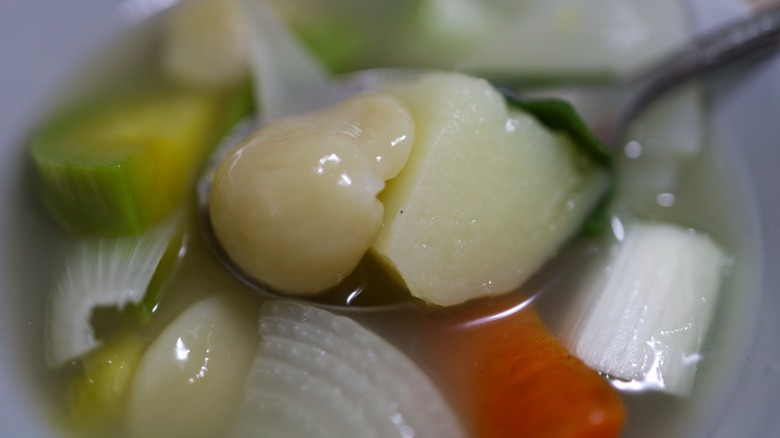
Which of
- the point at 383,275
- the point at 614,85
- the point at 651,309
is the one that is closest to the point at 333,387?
the point at 383,275

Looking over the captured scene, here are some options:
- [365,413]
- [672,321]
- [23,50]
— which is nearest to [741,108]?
[672,321]

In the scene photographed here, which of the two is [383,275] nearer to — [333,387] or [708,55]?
[333,387]

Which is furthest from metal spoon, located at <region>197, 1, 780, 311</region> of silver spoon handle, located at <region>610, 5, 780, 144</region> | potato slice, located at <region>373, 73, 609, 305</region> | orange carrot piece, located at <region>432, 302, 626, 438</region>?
orange carrot piece, located at <region>432, 302, 626, 438</region>

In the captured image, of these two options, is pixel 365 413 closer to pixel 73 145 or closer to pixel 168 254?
pixel 168 254

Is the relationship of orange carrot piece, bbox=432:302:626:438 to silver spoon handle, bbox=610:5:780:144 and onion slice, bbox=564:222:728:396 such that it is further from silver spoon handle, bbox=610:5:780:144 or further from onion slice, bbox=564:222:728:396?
silver spoon handle, bbox=610:5:780:144

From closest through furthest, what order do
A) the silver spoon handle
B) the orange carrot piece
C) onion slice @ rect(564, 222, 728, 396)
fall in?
the orange carrot piece
onion slice @ rect(564, 222, 728, 396)
the silver spoon handle

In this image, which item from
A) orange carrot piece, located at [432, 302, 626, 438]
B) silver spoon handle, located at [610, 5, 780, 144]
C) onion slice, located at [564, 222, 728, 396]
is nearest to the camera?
orange carrot piece, located at [432, 302, 626, 438]

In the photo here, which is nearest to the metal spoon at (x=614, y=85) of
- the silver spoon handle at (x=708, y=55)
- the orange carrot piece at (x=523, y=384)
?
the silver spoon handle at (x=708, y=55)
